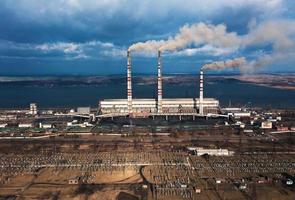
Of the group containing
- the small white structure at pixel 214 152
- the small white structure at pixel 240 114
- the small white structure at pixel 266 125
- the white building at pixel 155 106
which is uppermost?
the white building at pixel 155 106

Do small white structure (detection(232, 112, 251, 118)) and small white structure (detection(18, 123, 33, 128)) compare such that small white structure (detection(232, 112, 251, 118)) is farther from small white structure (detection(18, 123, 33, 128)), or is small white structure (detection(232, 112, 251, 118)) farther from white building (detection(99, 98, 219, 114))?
small white structure (detection(18, 123, 33, 128))

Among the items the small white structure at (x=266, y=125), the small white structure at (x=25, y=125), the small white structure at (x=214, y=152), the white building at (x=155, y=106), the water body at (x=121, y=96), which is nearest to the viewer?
the small white structure at (x=214, y=152)

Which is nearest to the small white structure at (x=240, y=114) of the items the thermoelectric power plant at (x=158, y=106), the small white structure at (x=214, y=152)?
the thermoelectric power plant at (x=158, y=106)

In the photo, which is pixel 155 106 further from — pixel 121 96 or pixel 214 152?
pixel 121 96

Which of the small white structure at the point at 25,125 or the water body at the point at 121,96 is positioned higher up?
the water body at the point at 121,96

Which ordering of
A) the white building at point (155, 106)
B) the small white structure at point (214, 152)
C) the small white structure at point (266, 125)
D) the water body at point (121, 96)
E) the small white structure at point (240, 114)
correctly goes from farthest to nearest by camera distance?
the water body at point (121, 96) → the white building at point (155, 106) → the small white structure at point (240, 114) → the small white structure at point (266, 125) → the small white structure at point (214, 152)

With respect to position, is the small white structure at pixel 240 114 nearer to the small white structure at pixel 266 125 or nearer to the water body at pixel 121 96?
the small white structure at pixel 266 125

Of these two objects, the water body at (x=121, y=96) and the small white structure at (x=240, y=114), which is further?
the water body at (x=121, y=96)

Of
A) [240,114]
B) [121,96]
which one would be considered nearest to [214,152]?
[240,114]

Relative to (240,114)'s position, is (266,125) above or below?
below
